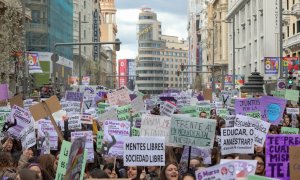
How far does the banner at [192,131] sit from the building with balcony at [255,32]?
1644 inches

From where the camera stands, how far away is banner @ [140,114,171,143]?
40.6 feet

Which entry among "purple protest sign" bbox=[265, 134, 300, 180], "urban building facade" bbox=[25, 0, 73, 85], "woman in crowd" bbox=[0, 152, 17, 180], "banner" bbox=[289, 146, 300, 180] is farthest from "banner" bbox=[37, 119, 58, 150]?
"urban building facade" bbox=[25, 0, 73, 85]

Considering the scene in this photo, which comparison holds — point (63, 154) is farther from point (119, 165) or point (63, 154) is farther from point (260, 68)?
point (260, 68)

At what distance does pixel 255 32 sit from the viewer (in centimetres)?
7106

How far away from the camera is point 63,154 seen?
760cm

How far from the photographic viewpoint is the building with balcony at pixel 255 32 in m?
63.1

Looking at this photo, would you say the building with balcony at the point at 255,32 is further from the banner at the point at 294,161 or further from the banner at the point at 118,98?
the banner at the point at 294,161

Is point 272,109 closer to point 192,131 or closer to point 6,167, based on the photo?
point 192,131

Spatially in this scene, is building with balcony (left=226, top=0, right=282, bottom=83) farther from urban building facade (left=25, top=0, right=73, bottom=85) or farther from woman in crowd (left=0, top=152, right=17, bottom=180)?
woman in crowd (left=0, top=152, right=17, bottom=180)

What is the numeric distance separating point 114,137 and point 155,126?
33.1 inches

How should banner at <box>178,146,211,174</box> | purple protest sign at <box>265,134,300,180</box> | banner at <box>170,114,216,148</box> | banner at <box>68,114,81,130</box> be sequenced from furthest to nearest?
banner at <box>68,114,81,130</box>
banner at <box>178,146,211,174</box>
banner at <box>170,114,216,148</box>
purple protest sign at <box>265,134,300,180</box>

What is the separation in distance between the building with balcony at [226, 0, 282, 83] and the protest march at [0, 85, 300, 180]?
3887 centimetres

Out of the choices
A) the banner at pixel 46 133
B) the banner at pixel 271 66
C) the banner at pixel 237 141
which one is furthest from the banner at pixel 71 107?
the banner at pixel 271 66

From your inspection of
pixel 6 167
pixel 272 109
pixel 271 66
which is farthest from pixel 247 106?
pixel 271 66
